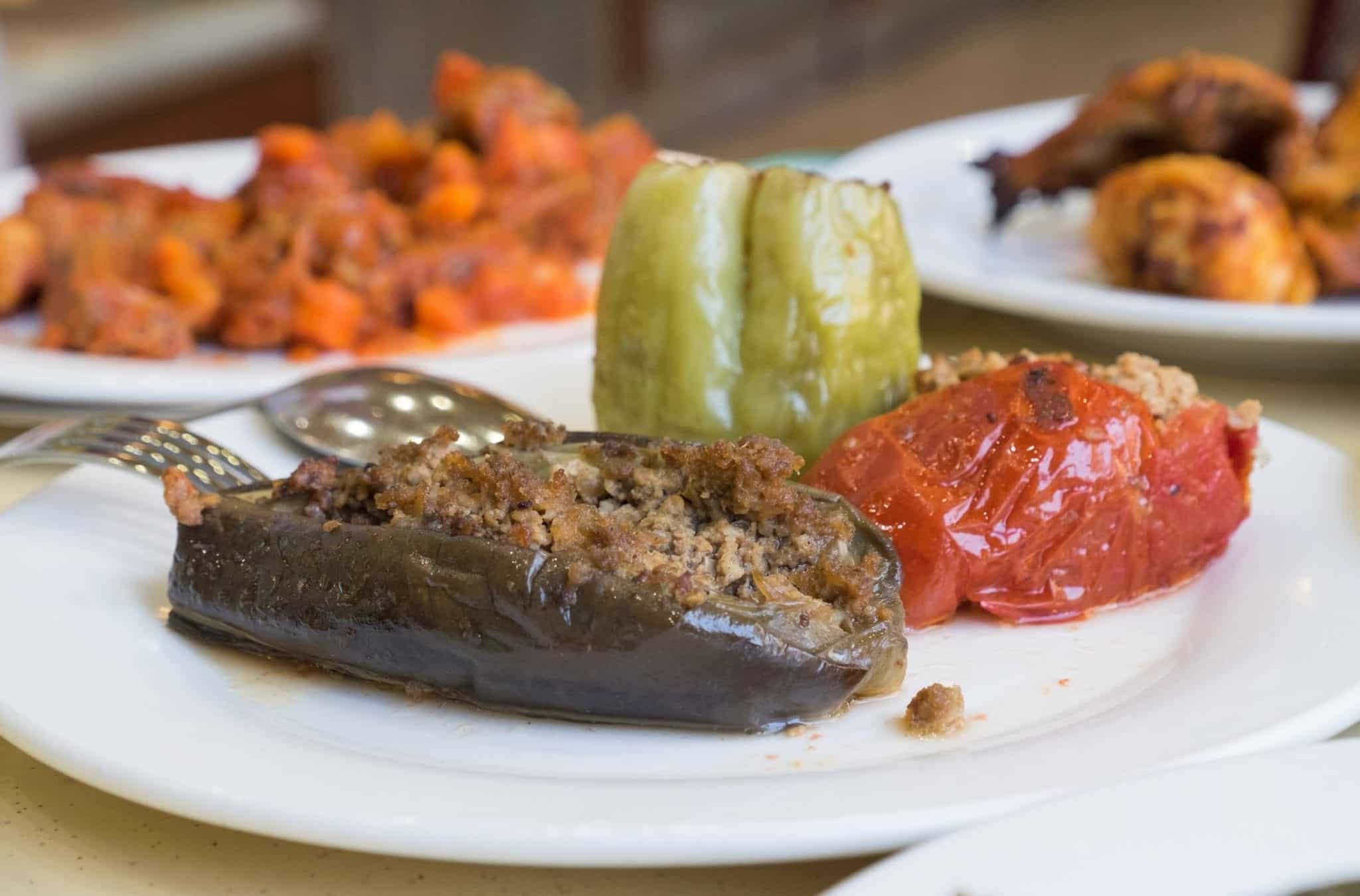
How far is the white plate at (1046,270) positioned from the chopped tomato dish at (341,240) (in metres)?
0.66

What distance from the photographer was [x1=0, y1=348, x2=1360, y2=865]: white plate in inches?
43.5

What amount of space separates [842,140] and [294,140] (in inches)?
247

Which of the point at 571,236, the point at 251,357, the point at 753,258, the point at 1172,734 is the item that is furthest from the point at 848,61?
the point at 1172,734

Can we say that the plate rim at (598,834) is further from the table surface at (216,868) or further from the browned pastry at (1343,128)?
the browned pastry at (1343,128)

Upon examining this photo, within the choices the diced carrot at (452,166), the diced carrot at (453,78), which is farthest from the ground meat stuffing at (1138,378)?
the diced carrot at (453,78)

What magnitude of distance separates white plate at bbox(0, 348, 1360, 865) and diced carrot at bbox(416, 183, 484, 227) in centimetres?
148

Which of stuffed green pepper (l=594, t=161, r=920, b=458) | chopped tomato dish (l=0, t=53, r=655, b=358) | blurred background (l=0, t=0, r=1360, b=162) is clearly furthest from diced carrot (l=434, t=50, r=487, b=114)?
blurred background (l=0, t=0, r=1360, b=162)

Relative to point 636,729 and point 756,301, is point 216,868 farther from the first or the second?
point 756,301

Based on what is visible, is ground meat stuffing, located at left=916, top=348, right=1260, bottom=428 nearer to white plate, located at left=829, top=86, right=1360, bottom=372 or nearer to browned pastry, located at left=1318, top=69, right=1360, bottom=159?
white plate, located at left=829, top=86, right=1360, bottom=372

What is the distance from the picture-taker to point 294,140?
10.2ft

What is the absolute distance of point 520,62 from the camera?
24.8ft

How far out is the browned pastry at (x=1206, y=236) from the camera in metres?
2.55

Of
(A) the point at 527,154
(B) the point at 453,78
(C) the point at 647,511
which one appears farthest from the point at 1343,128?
(C) the point at 647,511

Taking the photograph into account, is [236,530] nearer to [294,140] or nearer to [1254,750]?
[1254,750]
